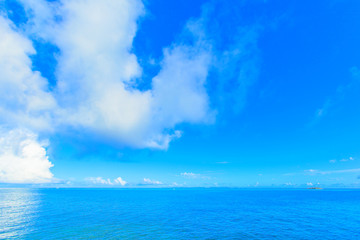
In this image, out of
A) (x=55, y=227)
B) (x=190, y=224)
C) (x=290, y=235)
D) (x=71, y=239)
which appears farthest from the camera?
(x=190, y=224)

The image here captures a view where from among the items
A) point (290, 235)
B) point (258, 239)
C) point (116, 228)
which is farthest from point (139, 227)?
point (290, 235)

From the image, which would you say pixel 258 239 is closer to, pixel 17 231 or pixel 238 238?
pixel 238 238

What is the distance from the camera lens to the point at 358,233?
41250mm

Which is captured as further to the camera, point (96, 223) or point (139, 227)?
point (96, 223)

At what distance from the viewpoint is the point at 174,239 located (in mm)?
36344

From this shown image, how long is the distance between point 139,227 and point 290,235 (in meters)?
34.4

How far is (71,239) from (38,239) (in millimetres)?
6996

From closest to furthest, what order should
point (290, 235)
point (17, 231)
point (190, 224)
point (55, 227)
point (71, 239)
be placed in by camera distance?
1. point (71, 239)
2. point (290, 235)
3. point (17, 231)
4. point (55, 227)
5. point (190, 224)

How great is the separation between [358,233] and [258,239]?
83.9 ft

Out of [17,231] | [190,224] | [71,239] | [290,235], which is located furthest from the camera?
[190,224]

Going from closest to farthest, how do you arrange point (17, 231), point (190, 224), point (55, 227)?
point (17, 231), point (55, 227), point (190, 224)

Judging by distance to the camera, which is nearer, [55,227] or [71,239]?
[71,239]

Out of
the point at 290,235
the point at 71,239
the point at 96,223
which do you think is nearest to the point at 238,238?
the point at 290,235

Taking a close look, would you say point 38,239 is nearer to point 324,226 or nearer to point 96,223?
point 96,223
